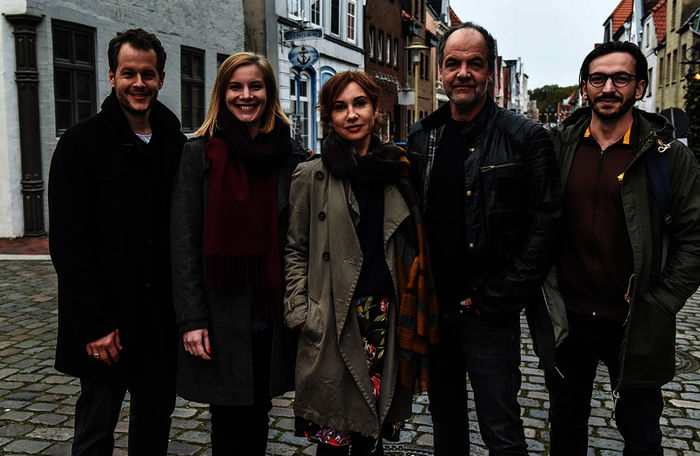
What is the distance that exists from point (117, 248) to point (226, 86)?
865mm

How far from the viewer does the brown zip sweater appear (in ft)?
9.80

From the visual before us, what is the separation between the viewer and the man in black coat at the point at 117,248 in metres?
2.83

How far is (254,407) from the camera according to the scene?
10.4 feet

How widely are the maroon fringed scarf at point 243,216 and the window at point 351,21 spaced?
1032 inches

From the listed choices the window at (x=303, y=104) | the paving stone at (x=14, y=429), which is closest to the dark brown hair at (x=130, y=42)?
the paving stone at (x=14, y=429)

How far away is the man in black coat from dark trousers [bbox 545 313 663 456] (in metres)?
1.86

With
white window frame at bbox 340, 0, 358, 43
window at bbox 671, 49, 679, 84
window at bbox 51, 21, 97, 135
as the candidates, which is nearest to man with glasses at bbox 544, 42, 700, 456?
window at bbox 51, 21, 97, 135

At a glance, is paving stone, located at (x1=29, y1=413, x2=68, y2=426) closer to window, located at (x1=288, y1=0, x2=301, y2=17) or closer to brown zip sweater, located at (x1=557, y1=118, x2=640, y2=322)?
brown zip sweater, located at (x1=557, y1=118, x2=640, y2=322)

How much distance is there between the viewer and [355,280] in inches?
116

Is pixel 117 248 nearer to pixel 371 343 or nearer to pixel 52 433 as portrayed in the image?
pixel 371 343

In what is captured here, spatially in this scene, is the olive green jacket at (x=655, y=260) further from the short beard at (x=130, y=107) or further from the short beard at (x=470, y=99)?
the short beard at (x=130, y=107)

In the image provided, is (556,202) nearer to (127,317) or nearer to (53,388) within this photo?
(127,317)

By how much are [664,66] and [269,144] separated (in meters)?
38.7

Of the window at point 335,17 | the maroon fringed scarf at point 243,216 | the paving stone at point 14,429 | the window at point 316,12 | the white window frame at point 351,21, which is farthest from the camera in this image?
the white window frame at point 351,21
